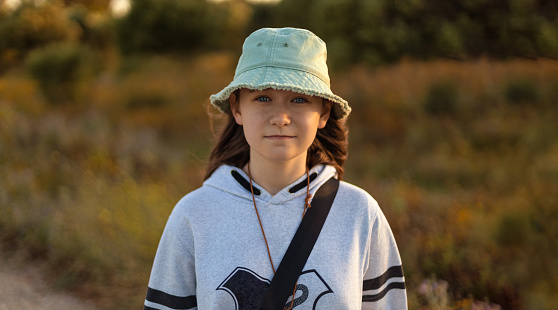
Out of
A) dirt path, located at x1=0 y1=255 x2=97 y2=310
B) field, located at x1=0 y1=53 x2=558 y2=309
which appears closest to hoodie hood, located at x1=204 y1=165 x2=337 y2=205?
field, located at x1=0 y1=53 x2=558 y2=309

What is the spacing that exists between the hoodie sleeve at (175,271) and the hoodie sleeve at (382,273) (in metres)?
0.70

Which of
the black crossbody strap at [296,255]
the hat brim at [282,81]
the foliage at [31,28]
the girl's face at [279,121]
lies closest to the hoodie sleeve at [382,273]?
the black crossbody strap at [296,255]

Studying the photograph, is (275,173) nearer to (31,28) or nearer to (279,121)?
(279,121)

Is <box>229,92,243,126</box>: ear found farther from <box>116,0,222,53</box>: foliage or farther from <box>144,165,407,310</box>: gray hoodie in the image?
<box>116,0,222,53</box>: foliage

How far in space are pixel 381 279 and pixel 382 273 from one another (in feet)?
0.09

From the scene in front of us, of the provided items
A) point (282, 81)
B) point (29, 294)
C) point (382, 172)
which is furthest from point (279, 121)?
point (382, 172)

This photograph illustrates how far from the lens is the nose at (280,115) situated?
162 cm

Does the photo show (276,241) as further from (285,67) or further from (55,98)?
(55,98)

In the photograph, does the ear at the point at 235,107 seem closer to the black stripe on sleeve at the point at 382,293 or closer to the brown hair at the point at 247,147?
the brown hair at the point at 247,147

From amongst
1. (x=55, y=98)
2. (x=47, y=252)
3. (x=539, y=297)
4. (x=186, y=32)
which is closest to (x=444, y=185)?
(x=539, y=297)

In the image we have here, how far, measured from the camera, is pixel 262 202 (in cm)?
178

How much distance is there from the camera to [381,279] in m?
1.91

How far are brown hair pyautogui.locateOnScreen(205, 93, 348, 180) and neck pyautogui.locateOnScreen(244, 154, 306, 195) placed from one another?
15cm

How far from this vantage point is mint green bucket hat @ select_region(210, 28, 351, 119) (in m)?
1.58
